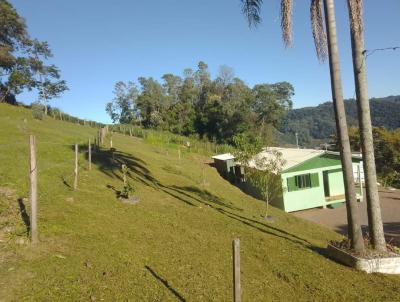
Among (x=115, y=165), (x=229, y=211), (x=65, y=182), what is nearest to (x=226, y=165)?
(x=115, y=165)

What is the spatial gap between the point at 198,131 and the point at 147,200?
5330 cm

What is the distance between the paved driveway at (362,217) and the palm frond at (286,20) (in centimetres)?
1180

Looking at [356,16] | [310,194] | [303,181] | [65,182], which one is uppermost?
[356,16]

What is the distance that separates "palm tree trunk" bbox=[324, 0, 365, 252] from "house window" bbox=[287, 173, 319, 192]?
1455 centimetres

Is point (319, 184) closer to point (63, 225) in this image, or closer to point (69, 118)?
point (63, 225)

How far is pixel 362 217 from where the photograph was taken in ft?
78.1

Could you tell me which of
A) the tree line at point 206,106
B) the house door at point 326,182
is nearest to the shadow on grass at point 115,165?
the house door at point 326,182

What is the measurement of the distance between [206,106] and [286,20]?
188ft

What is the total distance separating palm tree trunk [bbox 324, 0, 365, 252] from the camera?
37.0 ft

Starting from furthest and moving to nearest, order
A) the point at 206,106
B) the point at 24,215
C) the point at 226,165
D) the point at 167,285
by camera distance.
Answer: the point at 206,106 < the point at 226,165 < the point at 24,215 < the point at 167,285

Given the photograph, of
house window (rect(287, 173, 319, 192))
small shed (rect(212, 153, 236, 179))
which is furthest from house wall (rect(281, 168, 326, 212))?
small shed (rect(212, 153, 236, 179))

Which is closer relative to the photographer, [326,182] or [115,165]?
[115,165]

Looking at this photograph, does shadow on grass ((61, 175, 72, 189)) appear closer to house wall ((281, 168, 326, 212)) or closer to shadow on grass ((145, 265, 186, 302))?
shadow on grass ((145, 265, 186, 302))

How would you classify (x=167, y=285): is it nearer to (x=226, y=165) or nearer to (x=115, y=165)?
(x=115, y=165)
